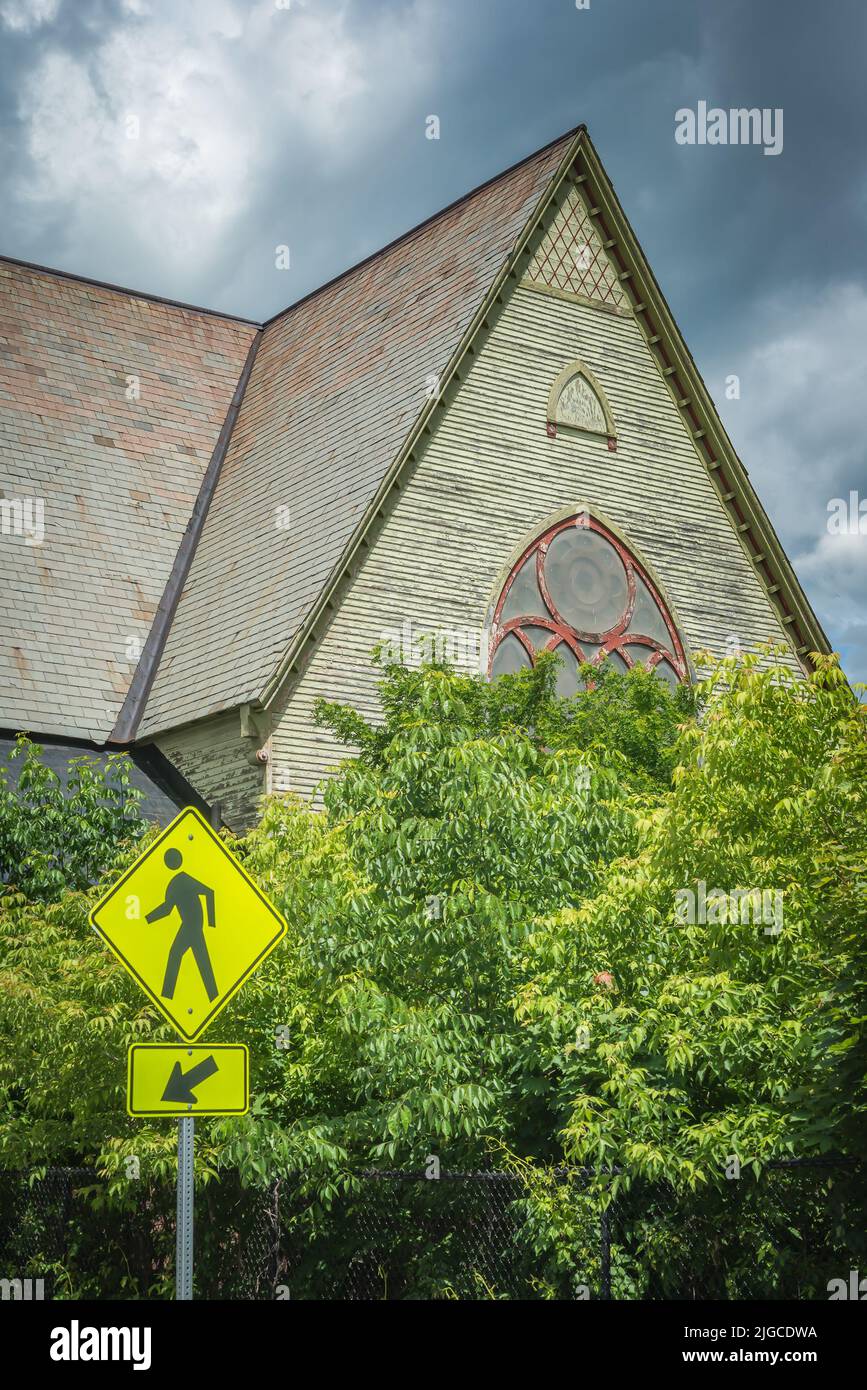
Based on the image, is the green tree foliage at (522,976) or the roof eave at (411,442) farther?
the roof eave at (411,442)

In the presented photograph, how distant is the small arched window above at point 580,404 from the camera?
24.4 meters

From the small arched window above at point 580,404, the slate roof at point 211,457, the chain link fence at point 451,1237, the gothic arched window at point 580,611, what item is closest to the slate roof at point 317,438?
the slate roof at point 211,457

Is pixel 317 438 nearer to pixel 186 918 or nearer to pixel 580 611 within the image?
pixel 580 611

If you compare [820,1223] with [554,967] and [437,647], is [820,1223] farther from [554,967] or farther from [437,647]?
[437,647]

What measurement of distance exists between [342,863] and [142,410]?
640 inches

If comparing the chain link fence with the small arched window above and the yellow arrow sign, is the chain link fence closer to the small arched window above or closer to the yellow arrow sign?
the yellow arrow sign

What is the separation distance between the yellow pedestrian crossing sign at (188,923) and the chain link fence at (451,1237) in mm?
2987

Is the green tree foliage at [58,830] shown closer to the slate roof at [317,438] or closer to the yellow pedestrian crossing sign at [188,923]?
the slate roof at [317,438]

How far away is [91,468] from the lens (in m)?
25.4

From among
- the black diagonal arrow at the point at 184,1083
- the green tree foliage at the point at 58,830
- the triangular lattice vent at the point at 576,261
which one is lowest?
the black diagonal arrow at the point at 184,1083

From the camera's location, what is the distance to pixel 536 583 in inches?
930

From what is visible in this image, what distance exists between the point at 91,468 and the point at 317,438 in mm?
3787

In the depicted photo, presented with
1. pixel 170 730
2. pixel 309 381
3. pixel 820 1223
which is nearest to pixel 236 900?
pixel 820 1223
